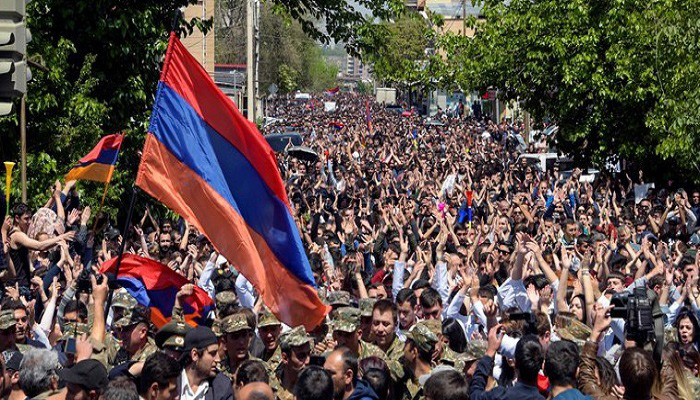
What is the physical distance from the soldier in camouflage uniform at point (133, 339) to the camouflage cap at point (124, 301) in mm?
567

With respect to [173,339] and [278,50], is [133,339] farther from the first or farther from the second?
[278,50]

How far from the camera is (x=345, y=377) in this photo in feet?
23.6

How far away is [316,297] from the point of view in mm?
8922

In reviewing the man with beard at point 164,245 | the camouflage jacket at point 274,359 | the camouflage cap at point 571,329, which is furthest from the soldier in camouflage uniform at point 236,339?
the man with beard at point 164,245

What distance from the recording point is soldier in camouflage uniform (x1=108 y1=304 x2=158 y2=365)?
28.3 feet

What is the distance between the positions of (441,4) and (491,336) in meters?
106

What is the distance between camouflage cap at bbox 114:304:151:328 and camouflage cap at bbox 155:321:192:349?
31.4 inches

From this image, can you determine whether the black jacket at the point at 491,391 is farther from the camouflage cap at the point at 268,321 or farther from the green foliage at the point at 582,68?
the green foliage at the point at 582,68

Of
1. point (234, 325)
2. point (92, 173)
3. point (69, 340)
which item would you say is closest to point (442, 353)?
point (234, 325)

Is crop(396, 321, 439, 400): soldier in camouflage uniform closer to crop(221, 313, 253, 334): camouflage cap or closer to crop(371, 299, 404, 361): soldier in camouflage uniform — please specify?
crop(371, 299, 404, 361): soldier in camouflage uniform

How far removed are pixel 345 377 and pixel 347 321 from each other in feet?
4.15

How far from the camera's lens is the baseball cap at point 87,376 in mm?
6602

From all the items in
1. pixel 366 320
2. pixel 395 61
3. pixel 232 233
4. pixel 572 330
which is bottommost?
pixel 366 320

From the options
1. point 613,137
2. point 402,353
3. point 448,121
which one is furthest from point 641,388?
point 448,121
